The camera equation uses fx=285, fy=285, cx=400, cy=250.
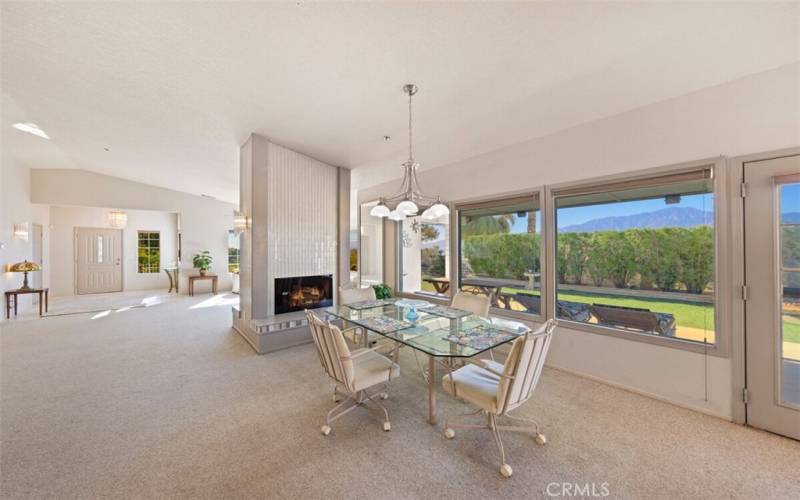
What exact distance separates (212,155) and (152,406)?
13.2ft

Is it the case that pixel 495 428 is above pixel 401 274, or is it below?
below

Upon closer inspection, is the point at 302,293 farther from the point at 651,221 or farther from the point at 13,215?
the point at 13,215

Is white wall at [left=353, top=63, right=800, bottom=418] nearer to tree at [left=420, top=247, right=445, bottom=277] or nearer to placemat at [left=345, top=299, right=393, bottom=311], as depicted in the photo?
tree at [left=420, top=247, right=445, bottom=277]

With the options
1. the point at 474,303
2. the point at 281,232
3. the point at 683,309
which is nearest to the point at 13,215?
the point at 281,232

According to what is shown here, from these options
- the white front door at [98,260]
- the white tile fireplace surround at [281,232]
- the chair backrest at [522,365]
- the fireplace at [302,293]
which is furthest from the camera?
the white front door at [98,260]

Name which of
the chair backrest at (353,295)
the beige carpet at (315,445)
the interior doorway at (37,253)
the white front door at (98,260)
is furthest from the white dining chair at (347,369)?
the white front door at (98,260)

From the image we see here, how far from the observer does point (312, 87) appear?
8.95ft

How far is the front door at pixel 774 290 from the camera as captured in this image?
7.06ft

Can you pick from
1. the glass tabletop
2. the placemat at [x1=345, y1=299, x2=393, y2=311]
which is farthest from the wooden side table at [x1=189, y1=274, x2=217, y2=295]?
the glass tabletop

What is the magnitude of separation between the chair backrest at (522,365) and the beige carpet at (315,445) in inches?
18.3

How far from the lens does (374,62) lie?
2.33 m

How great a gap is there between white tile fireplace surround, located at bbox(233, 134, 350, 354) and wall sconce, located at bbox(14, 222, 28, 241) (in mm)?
5224

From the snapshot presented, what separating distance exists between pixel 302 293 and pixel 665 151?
15.7 feet

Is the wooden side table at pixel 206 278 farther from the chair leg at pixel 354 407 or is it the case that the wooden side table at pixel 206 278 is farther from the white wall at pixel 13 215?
the chair leg at pixel 354 407
